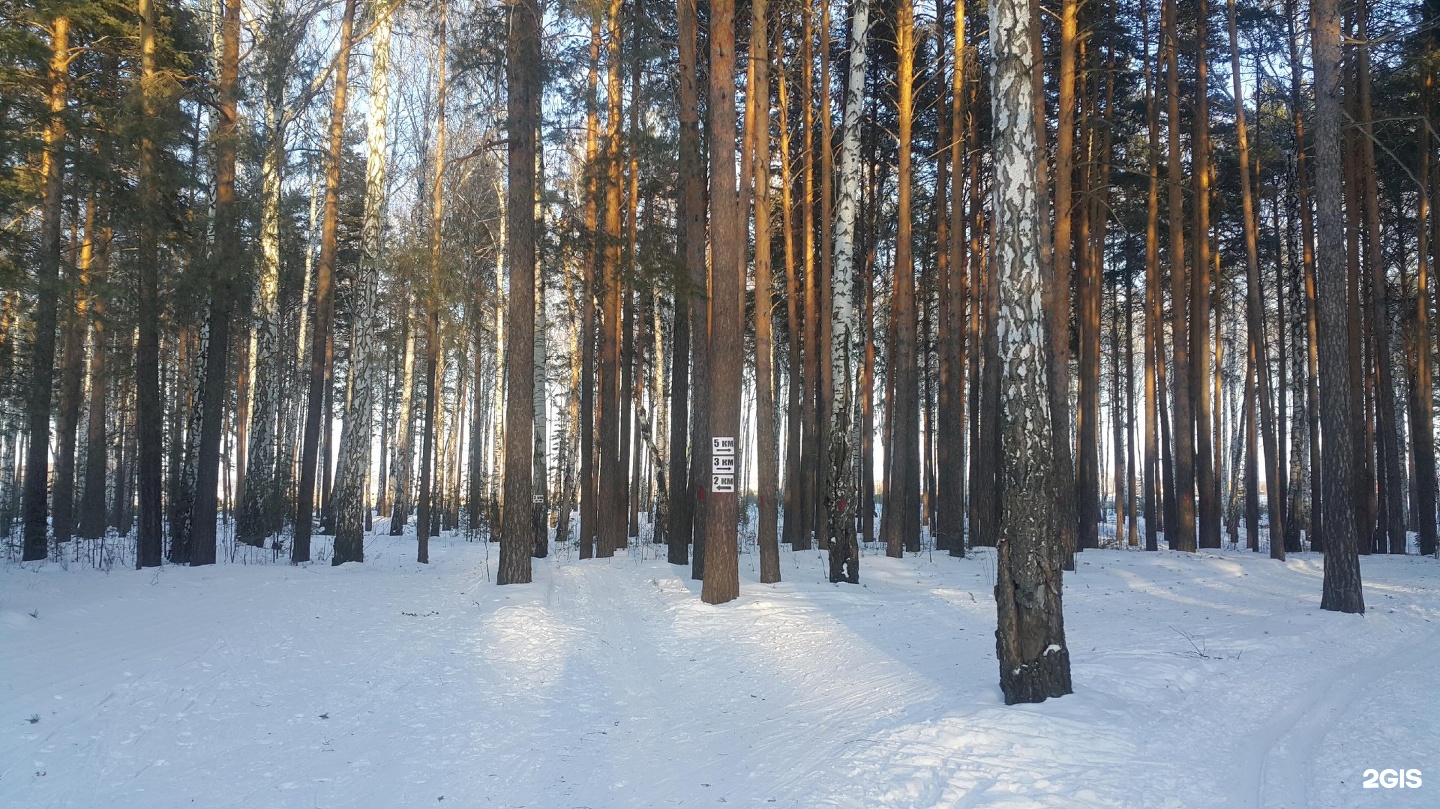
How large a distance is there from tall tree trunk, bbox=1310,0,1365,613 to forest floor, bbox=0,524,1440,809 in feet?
2.46

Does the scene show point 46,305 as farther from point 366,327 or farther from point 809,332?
point 809,332

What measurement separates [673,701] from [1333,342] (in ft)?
31.4

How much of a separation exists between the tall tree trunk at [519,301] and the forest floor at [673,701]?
3.99ft

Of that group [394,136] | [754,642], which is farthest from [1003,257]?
[394,136]

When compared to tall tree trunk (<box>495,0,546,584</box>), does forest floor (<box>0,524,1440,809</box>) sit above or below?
below

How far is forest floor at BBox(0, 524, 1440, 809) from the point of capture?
189 inches

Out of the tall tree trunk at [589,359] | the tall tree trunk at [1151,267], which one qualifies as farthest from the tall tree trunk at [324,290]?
the tall tree trunk at [1151,267]

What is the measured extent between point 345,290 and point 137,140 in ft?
60.0

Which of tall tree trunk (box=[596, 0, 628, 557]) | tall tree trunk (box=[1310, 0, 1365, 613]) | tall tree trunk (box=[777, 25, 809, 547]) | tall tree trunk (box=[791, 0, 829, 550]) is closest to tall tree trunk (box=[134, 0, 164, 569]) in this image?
tall tree trunk (box=[596, 0, 628, 557])

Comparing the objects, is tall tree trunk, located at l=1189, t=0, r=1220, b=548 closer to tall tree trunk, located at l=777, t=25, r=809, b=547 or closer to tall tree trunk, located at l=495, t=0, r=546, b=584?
tall tree trunk, located at l=777, t=25, r=809, b=547

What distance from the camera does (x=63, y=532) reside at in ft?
64.7

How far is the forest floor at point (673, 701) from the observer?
15.8 ft

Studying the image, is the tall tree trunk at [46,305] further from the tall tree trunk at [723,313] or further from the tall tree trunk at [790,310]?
the tall tree trunk at [790,310]

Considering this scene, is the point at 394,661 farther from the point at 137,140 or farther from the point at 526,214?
the point at 137,140
